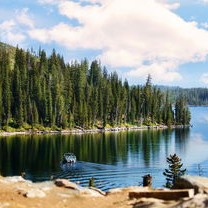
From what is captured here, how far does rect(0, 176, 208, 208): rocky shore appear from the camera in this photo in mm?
22000

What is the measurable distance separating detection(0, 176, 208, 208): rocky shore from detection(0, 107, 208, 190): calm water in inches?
2119

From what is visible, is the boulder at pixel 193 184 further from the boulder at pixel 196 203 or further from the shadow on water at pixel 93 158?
the shadow on water at pixel 93 158

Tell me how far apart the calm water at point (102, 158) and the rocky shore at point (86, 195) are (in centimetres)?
5382

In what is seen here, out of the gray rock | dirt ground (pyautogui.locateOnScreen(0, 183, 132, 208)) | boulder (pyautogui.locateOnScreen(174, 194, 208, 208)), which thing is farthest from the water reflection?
boulder (pyautogui.locateOnScreen(174, 194, 208, 208))

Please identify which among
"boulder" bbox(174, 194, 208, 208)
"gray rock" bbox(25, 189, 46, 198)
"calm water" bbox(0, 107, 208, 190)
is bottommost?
"calm water" bbox(0, 107, 208, 190)

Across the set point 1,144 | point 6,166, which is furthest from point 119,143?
point 6,166

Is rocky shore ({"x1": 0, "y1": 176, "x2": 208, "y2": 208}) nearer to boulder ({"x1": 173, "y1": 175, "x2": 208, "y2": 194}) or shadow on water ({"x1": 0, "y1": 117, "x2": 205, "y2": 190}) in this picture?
boulder ({"x1": 173, "y1": 175, "x2": 208, "y2": 194})

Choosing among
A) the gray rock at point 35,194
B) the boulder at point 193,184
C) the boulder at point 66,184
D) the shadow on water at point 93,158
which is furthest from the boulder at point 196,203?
the shadow on water at point 93,158

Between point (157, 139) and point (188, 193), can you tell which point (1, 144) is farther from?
point (188, 193)

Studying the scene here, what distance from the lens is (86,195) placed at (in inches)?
990

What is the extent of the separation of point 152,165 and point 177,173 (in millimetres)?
34860

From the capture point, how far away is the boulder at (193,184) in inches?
897

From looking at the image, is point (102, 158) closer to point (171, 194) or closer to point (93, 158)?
point (93, 158)

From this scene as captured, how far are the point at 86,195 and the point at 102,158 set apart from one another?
9601 cm
